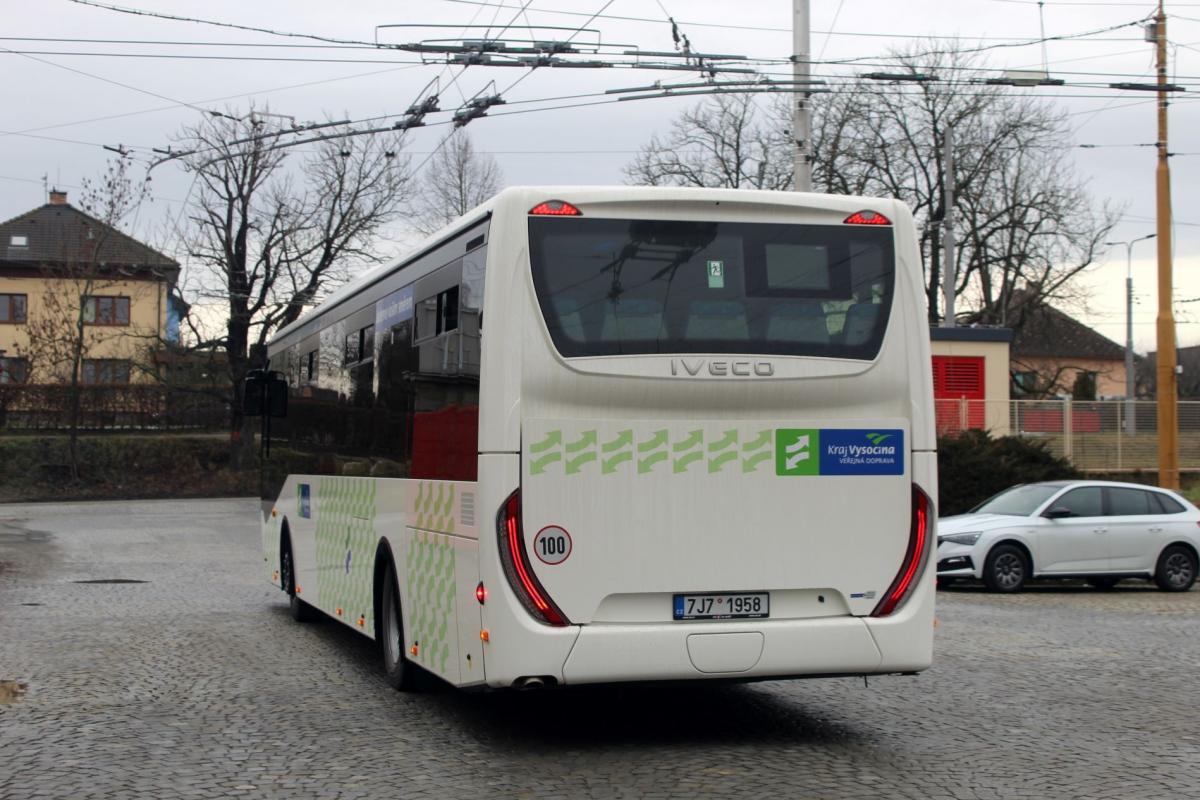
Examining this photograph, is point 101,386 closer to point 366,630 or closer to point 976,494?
point 976,494

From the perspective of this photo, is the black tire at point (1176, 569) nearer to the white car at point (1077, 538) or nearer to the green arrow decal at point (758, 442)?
the white car at point (1077, 538)

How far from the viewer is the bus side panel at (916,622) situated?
26.1 ft

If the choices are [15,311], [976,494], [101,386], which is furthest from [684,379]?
[15,311]

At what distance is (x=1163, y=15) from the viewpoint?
23.5 meters

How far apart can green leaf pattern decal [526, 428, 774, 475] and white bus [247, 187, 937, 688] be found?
0.04ft

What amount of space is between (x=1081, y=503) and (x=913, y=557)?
12734mm

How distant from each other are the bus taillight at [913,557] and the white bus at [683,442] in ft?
0.04

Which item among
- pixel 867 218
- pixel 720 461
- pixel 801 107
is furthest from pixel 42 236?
pixel 720 461

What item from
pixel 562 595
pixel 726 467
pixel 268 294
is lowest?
pixel 562 595

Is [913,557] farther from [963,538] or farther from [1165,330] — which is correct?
[1165,330]

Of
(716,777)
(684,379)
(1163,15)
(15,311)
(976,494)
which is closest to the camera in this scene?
(716,777)

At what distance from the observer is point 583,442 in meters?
7.73

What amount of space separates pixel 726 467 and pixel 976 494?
2105 cm

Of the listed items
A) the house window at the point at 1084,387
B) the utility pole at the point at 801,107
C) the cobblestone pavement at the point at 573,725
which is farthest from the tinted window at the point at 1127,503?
the house window at the point at 1084,387
